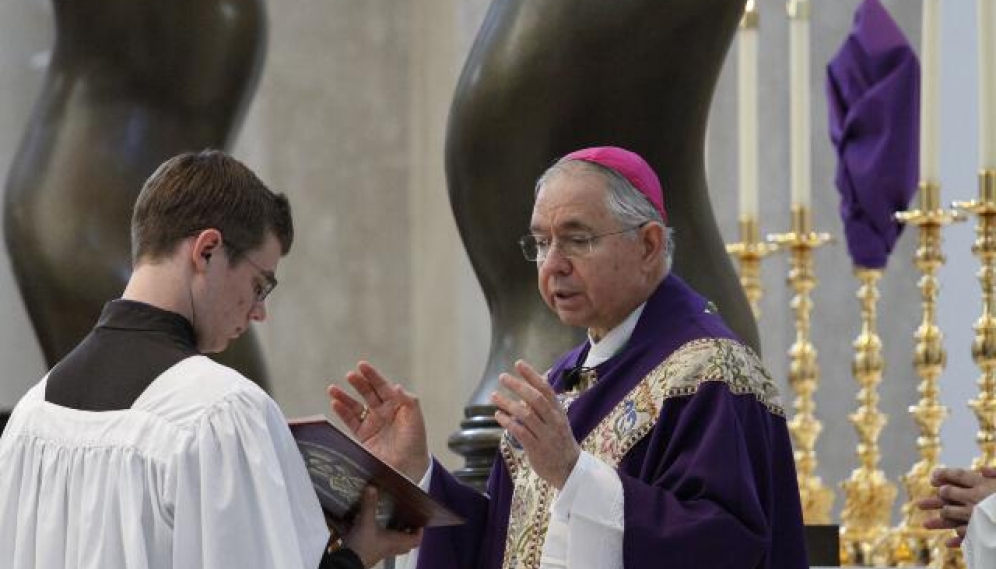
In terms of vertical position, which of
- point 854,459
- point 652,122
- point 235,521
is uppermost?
point 652,122

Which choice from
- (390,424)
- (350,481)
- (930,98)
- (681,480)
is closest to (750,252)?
(930,98)

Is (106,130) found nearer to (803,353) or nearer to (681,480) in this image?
(803,353)

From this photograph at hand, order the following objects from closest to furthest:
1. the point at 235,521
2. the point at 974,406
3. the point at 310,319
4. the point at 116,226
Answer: the point at 235,521, the point at 974,406, the point at 116,226, the point at 310,319

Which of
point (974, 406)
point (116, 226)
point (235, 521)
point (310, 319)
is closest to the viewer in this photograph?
point (235, 521)

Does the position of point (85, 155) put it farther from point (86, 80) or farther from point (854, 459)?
point (854, 459)

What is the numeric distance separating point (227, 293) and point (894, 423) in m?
5.52

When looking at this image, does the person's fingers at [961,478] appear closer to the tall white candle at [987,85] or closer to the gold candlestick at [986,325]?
the gold candlestick at [986,325]

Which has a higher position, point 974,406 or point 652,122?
point 652,122

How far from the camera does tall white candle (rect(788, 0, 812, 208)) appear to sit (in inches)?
251

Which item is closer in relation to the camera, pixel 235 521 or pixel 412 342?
pixel 235 521

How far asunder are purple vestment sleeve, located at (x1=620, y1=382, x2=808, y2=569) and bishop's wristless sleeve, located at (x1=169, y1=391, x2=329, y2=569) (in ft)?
2.56

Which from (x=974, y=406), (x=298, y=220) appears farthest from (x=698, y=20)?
(x=298, y=220)

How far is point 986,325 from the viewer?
5.53 m

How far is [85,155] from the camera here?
6.55m
